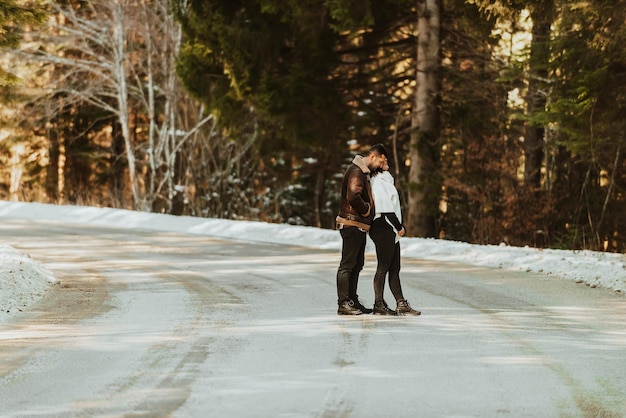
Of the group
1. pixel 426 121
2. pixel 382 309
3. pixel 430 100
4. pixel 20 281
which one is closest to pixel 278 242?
pixel 426 121

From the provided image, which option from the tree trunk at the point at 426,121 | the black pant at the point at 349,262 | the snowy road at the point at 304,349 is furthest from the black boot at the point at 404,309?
the tree trunk at the point at 426,121

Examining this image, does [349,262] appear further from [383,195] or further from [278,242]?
[278,242]

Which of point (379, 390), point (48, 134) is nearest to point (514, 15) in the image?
point (379, 390)

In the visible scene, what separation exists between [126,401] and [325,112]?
17273mm

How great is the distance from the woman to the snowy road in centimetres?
26

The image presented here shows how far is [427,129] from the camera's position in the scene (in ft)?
76.0

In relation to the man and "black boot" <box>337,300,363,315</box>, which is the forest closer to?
the man

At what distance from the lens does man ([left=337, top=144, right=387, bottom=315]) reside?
10.4 m

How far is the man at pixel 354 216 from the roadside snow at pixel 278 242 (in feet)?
11.9

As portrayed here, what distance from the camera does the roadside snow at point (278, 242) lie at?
12844mm

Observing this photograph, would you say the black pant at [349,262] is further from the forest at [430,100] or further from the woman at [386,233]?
the forest at [430,100]

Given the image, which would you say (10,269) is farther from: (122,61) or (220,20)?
(122,61)

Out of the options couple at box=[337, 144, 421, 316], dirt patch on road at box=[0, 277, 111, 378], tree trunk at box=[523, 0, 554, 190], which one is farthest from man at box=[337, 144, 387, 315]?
tree trunk at box=[523, 0, 554, 190]

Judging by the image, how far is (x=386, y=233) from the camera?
1047 cm
